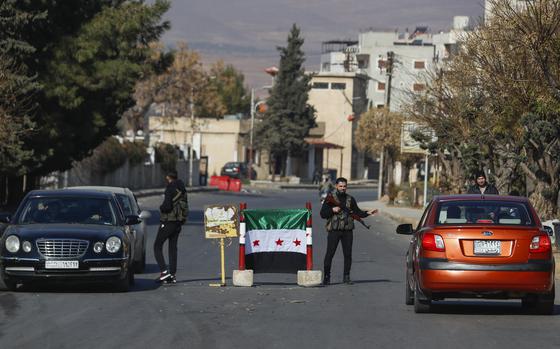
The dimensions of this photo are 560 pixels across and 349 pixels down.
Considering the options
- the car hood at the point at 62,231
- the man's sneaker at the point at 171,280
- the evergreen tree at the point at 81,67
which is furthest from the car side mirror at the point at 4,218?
the evergreen tree at the point at 81,67

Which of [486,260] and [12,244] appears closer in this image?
[486,260]

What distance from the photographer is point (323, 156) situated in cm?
13162

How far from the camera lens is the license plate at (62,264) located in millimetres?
17984

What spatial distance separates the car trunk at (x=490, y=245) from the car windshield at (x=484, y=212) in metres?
0.32

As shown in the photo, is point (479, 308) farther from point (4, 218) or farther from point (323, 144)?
point (323, 144)

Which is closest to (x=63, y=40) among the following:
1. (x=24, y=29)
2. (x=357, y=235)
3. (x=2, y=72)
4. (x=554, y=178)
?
(x=24, y=29)

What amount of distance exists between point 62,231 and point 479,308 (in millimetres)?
6206

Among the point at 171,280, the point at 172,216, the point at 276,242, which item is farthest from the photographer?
the point at 172,216

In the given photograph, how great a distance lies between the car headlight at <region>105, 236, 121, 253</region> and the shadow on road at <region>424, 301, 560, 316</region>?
4.74 metres

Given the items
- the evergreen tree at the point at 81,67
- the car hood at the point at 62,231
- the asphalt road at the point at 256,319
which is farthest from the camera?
the evergreen tree at the point at 81,67

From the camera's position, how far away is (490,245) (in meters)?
15.2

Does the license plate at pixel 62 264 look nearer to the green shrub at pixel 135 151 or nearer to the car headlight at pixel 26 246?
the car headlight at pixel 26 246

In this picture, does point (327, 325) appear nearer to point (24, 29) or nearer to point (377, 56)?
point (24, 29)

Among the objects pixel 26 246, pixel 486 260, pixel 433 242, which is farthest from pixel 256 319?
pixel 26 246
